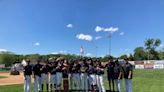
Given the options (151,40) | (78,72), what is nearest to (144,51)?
(151,40)

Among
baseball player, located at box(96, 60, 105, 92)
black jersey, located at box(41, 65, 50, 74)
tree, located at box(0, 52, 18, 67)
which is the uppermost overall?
tree, located at box(0, 52, 18, 67)

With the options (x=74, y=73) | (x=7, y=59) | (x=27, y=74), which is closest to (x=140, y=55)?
(x=7, y=59)

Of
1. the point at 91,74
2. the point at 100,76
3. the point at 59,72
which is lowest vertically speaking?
the point at 100,76

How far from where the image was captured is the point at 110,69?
1655 cm

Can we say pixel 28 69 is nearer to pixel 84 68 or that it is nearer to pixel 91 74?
pixel 84 68

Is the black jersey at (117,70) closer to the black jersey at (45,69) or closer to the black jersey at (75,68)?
the black jersey at (75,68)

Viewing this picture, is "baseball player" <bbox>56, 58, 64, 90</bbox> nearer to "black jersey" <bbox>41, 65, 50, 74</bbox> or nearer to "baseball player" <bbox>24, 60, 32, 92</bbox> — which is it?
"black jersey" <bbox>41, 65, 50, 74</bbox>

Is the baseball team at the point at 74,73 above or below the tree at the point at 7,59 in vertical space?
below

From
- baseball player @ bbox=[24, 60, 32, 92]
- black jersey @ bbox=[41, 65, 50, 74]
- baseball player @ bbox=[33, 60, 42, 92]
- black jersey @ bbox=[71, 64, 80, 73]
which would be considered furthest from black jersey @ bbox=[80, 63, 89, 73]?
baseball player @ bbox=[24, 60, 32, 92]

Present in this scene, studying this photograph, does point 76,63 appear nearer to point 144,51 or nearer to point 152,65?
point 152,65

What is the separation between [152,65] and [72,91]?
195ft

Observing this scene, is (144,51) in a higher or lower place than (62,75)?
higher

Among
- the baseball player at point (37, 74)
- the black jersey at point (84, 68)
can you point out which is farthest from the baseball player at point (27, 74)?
the black jersey at point (84, 68)

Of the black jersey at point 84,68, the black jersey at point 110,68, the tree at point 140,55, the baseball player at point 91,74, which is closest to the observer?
the black jersey at point 110,68
